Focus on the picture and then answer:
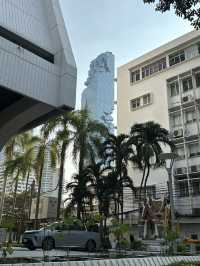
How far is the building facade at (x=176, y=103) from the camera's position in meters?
32.8

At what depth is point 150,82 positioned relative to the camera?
135 feet

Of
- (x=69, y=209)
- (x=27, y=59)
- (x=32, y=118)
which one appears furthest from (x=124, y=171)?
(x=27, y=59)

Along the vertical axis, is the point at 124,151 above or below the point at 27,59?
below

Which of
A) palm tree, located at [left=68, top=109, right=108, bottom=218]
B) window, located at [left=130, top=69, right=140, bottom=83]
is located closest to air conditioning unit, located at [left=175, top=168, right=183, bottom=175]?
palm tree, located at [left=68, top=109, right=108, bottom=218]

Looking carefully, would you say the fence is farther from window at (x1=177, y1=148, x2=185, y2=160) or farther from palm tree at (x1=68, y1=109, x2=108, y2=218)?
window at (x1=177, y1=148, x2=185, y2=160)

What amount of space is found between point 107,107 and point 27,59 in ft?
314

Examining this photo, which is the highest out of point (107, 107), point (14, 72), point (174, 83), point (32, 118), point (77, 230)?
point (107, 107)

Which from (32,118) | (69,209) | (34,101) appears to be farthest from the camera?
(69,209)

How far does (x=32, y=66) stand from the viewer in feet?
51.4

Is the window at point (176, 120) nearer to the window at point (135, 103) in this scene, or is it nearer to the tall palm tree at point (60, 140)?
the window at point (135, 103)

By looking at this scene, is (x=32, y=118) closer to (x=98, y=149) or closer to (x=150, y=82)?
(x=98, y=149)

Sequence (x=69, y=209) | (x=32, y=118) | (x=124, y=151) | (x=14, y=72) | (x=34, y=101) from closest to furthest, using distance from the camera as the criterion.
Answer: (x=14, y=72)
(x=34, y=101)
(x=32, y=118)
(x=69, y=209)
(x=124, y=151)

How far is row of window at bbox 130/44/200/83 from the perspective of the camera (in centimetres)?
3866

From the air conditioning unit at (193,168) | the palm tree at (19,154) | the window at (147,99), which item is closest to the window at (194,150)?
the air conditioning unit at (193,168)
